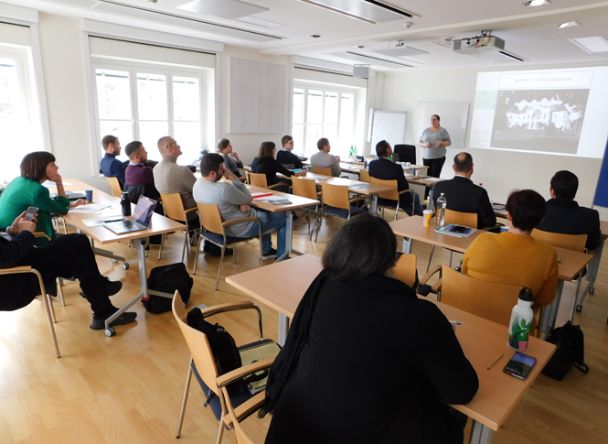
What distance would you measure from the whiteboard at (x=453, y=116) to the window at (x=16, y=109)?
773 centimetres

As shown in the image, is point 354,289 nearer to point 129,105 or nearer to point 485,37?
point 485,37

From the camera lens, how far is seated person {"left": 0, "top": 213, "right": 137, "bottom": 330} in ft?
7.98

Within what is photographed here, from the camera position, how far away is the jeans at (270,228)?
13.8 feet

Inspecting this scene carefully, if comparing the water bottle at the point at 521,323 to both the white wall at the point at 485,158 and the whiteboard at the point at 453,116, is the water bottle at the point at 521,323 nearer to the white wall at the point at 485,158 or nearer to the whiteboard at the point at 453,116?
the white wall at the point at 485,158

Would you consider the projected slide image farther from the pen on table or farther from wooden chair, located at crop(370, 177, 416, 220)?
the pen on table

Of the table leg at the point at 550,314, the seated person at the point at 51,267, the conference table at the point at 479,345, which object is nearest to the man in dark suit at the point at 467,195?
the table leg at the point at 550,314

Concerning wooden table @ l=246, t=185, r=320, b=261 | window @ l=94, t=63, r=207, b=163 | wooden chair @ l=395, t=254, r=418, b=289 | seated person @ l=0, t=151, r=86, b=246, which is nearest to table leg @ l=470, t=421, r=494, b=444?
wooden chair @ l=395, t=254, r=418, b=289

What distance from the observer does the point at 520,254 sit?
212 cm

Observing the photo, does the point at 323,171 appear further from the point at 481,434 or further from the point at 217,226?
the point at 481,434

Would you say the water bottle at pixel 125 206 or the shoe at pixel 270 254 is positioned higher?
the water bottle at pixel 125 206

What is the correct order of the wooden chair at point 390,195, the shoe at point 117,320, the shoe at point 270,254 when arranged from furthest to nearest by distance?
the wooden chair at point 390,195 → the shoe at point 270,254 → the shoe at point 117,320

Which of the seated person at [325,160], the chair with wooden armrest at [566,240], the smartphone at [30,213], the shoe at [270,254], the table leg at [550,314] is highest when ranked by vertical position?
the seated person at [325,160]

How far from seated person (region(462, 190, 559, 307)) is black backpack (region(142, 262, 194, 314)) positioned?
2366 mm

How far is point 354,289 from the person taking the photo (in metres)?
1.20
